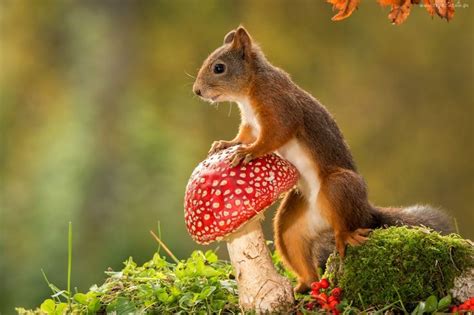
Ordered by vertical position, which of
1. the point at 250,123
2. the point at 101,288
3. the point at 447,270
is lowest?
the point at 447,270

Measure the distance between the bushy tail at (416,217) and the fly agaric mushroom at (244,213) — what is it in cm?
66

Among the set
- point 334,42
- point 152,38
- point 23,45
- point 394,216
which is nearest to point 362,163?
point 334,42

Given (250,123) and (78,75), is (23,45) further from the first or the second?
(250,123)

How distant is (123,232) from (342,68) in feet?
11.9

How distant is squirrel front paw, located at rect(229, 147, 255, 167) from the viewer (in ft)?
11.1

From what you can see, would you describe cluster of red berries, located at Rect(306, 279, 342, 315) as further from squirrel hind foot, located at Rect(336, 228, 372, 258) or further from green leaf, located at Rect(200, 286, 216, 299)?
green leaf, located at Rect(200, 286, 216, 299)

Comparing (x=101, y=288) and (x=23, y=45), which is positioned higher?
(x=23, y=45)

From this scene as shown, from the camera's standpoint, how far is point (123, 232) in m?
7.98

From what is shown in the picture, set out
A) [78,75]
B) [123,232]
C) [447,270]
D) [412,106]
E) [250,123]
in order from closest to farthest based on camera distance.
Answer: [447,270]
[250,123]
[123,232]
[78,75]
[412,106]

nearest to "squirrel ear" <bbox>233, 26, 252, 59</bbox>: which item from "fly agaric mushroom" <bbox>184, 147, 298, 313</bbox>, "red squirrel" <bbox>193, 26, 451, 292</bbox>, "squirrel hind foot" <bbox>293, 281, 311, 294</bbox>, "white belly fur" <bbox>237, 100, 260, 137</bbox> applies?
"red squirrel" <bbox>193, 26, 451, 292</bbox>

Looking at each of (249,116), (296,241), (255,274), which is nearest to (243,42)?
(249,116)

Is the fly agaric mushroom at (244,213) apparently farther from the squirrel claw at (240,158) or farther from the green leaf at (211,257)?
the green leaf at (211,257)

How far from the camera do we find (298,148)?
12.2 ft

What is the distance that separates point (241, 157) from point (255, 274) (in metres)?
0.58
